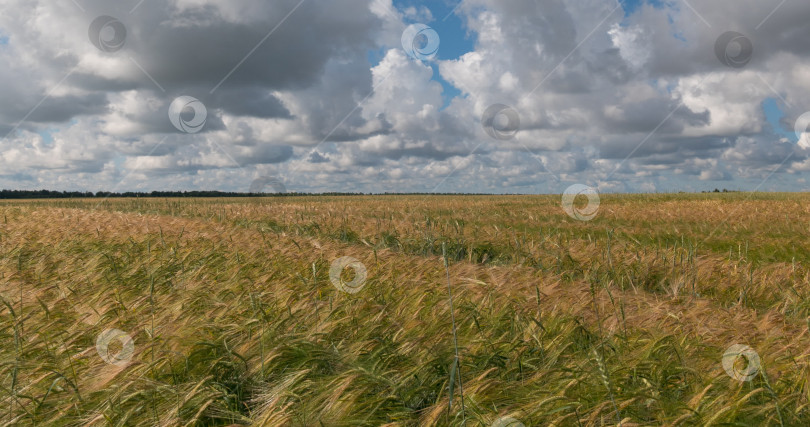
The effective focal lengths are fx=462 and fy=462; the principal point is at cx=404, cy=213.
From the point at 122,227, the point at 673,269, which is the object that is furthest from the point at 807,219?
the point at 122,227

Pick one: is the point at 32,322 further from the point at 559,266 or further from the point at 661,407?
the point at 559,266

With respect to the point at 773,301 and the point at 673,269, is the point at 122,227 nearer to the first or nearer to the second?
the point at 673,269

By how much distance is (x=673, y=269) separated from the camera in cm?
692

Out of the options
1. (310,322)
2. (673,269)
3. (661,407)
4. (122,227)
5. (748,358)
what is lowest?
(661,407)

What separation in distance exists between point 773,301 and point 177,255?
8197 millimetres

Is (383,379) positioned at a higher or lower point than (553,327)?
lower

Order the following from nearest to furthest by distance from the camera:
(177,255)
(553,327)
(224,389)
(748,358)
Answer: (224,389) → (748,358) → (553,327) → (177,255)


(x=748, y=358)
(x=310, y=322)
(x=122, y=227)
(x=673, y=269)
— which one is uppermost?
(x=122, y=227)

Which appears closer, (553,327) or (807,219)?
(553,327)

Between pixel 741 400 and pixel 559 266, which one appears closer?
pixel 741 400

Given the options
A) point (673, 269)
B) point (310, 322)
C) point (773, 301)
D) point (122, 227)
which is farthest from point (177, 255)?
point (773, 301)

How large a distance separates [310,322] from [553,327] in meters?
1.96

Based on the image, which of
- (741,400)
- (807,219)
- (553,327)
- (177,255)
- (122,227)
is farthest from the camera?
(807,219)

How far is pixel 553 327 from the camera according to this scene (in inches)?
144
